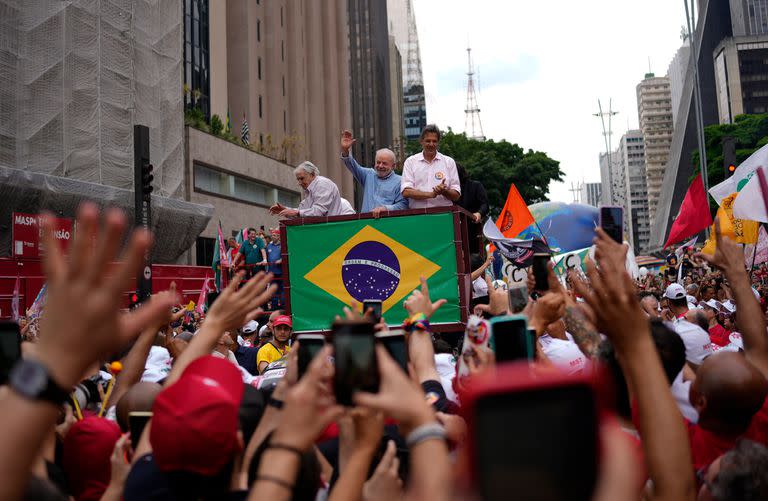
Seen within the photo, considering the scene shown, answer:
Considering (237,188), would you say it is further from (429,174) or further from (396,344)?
(396,344)

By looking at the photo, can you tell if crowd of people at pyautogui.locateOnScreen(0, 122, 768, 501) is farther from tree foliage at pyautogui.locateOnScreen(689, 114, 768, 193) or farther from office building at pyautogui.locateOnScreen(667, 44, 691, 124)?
office building at pyautogui.locateOnScreen(667, 44, 691, 124)

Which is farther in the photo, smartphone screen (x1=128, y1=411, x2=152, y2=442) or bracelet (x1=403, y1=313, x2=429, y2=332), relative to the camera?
bracelet (x1=403, y1=313, x2=429, y2=332)

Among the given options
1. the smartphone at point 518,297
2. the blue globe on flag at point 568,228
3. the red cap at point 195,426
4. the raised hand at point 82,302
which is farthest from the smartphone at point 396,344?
the blue globe on flag at point 568,228

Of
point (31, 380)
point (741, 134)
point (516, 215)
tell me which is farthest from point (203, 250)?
point (741, 134)

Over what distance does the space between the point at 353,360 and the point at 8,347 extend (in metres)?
1.23

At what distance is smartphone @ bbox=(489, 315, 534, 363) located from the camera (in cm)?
236

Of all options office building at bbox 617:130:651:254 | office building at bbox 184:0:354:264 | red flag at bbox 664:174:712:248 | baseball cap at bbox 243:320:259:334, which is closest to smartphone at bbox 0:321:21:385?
baseball cap at bbox 243:320:259:334

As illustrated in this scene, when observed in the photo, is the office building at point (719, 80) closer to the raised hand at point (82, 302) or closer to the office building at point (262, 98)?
the office building at point (262, 98)

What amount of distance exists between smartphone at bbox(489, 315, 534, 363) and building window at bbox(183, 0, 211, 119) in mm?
34401

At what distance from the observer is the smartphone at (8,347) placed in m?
2.34

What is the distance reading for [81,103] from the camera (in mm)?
22172

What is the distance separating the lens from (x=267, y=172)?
116 feet

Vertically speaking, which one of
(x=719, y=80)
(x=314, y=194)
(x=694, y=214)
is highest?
(x=719, y=80)

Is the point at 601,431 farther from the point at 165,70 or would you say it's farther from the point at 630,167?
the point at 630,167
